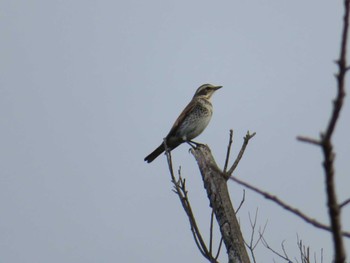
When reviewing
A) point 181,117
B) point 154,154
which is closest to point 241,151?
point 154,154

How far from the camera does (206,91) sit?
1262 cm

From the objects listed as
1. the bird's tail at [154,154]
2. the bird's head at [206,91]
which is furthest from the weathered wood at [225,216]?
the bird's head at [206,91]

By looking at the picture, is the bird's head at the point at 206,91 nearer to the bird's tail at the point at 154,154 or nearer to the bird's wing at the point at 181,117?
the bird's wing at the point at 181,117

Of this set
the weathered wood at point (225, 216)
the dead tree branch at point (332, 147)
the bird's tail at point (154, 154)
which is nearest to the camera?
the dead tree branch at point (332, 147)

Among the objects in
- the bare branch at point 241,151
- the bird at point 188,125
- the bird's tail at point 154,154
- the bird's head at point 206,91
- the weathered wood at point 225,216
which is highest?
the bird's head at point 206,91

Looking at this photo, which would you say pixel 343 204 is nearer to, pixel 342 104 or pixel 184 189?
pixel 342 104

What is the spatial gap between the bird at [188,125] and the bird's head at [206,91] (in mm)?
594

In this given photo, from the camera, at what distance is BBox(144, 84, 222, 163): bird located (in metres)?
10.9

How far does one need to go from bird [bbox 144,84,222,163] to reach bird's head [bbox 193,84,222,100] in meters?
0.59

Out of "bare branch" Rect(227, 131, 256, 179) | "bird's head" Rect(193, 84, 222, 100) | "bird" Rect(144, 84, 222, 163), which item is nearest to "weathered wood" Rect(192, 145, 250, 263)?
"bare branch" Rect(227, 131, 256, 179)

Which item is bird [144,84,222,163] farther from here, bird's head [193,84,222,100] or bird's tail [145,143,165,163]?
bird's head [193,84,222,100]

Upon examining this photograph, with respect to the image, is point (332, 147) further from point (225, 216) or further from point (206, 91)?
point (206, 91)

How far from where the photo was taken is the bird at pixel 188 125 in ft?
35.8

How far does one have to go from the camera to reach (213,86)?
12820 millimetres
